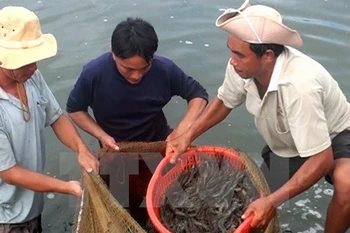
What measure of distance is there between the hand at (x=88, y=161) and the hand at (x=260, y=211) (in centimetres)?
100

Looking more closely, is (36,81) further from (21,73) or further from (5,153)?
(5,153)

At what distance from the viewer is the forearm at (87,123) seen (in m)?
4.27

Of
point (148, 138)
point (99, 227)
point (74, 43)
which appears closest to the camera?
point (99, 227)

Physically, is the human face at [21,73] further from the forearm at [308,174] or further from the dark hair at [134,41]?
the forearm at [308,174]

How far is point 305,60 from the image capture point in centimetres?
367

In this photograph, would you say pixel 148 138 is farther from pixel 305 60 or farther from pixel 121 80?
pixel 305 60

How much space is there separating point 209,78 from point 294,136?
314 centimetres

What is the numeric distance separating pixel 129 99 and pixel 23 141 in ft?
3.17

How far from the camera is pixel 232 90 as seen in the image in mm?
4160

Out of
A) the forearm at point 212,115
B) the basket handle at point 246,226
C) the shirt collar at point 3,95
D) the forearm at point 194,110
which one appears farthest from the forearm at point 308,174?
the shirt collar at point 3,95

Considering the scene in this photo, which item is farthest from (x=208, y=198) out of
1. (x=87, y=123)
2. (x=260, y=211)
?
(x=87, y=123)

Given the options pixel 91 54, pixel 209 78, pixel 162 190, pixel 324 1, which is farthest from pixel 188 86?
pixel 324 1

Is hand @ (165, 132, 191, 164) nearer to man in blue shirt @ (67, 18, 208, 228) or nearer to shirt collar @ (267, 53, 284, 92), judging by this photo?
man in blue shirt @ (67, 18, 208, 228)

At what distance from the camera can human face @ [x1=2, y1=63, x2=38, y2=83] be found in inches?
134
